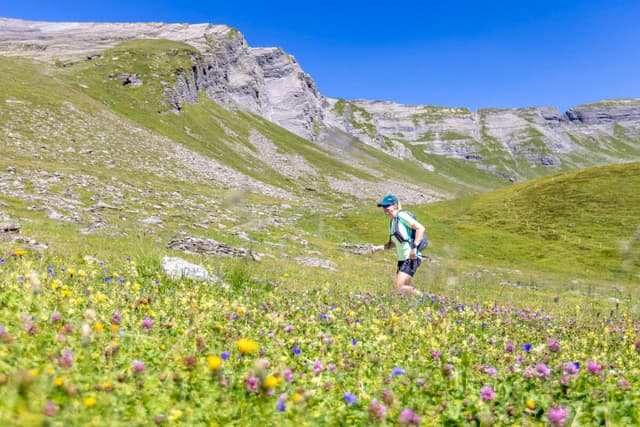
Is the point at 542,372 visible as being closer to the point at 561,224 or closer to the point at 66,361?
the point at 66,361

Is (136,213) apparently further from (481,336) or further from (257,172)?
(257,172)

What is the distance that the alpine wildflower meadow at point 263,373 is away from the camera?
2.89 meters

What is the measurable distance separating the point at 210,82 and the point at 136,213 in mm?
132331

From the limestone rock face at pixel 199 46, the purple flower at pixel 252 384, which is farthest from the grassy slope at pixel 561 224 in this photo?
the limestone rock face at pixel 199 46

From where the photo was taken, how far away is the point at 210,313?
18.2 feet

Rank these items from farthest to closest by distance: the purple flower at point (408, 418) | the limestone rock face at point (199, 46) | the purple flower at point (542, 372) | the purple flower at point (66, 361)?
the limestone rock face at point (199, 46) < the purple flower at point (542, 372) < the purple flower at point (66, 361) < the purple flower at point (408, 418)

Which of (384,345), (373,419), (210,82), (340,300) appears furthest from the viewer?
(210,82)

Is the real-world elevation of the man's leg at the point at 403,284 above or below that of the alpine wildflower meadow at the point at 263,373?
below

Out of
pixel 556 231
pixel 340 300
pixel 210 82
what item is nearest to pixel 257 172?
pixel 556 231

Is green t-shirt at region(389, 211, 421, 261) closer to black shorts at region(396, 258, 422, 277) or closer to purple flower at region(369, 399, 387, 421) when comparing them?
black shorts at region(396, 258, 422, 277)

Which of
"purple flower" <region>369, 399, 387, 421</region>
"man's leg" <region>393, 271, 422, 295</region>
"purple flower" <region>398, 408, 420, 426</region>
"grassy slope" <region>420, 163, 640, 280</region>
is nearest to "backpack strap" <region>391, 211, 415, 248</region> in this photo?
"man's leg" <region>393, 271, 422, 295</region>

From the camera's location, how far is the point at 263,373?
3.22 m

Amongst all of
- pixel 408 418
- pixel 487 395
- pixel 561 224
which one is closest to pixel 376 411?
pixel 408 418

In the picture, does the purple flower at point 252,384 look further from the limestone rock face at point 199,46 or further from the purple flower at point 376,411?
the limestone rock face at point 199,46
